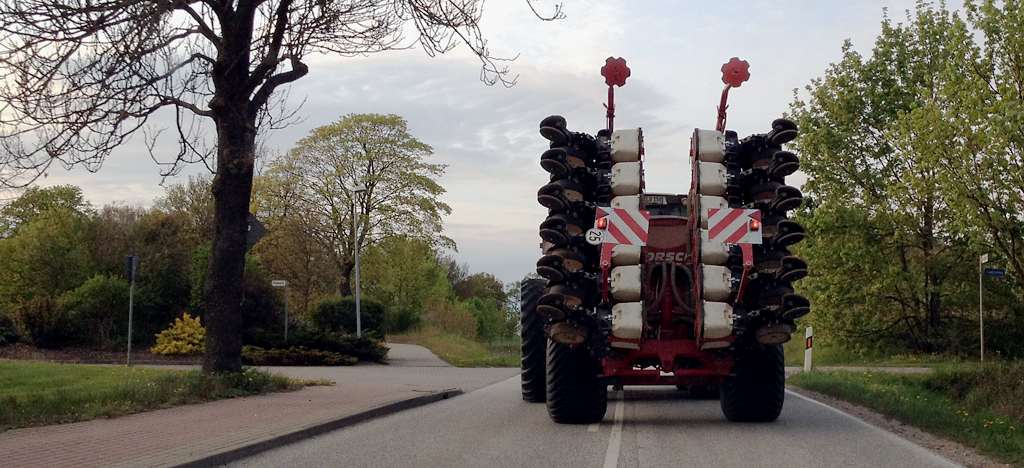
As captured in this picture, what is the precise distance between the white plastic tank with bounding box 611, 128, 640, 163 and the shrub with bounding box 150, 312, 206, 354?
19481 millimetres

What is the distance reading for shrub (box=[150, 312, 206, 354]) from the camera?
2825 centimetres

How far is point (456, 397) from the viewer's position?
1706 centimetres

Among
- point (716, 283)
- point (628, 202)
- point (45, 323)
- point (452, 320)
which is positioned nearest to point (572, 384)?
point (716, 283)

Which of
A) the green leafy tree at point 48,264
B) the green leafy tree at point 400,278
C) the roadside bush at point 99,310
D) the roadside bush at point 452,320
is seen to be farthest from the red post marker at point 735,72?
the roadside bush at point 452,320

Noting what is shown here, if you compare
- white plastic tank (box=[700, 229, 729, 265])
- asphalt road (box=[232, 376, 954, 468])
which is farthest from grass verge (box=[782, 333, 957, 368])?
white plastic tank (box=[700, 229, 729, 265])

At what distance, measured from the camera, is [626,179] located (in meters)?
11.6

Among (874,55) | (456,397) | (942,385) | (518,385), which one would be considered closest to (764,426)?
(456,397)

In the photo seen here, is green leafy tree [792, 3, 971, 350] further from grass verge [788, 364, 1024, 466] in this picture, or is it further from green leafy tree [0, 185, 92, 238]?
green leafy tree [0, 185, 92, 238]

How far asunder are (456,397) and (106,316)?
59.4ft

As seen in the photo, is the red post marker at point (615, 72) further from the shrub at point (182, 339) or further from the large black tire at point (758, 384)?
the shrub at point (182, 339)

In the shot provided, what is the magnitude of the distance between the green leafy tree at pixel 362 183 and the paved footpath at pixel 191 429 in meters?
32.5

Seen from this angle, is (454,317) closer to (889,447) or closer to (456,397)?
(456,397)

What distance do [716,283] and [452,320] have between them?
4002cm

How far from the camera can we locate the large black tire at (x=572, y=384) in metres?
11.6
